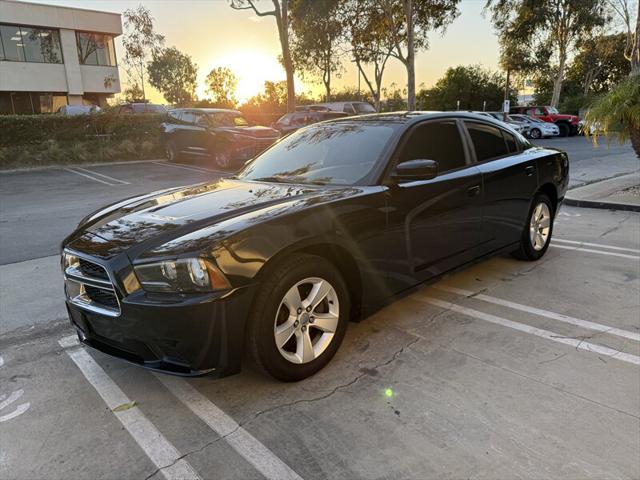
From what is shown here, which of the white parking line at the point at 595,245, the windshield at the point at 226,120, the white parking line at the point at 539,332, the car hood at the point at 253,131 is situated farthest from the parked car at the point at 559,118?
the white parking line at the point at 539,332

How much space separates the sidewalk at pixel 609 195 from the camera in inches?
309

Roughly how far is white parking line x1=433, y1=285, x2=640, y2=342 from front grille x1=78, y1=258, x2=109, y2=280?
117 inches

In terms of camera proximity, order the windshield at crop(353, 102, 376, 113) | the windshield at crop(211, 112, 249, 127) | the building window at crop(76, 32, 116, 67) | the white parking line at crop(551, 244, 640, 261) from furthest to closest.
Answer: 1. the building window at crop(76, 32, 116, 67)
2. the windshield at crop(353, 102, 376, 113)
3. the windshield at crop(211, 112, 249, 127)
4. the white parking line at crop(551, 244, 640, 261)

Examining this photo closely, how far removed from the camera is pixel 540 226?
17.1 ft

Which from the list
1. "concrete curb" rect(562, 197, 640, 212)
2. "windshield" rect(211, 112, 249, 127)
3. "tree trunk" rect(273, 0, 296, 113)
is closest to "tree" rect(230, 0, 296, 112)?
"tree trunk" rect(273, 0, 296, 113)

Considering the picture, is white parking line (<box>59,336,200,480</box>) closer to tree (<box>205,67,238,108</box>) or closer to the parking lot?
the parking lot

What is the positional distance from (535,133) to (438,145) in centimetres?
2423

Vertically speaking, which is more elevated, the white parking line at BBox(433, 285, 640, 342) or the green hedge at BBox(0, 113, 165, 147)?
the green hedge at BBox(0, 113, 165, 147)

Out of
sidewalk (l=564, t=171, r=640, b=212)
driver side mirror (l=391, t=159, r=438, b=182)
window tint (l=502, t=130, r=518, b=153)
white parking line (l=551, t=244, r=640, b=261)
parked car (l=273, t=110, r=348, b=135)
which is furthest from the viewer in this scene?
parked car (l=273, t=110, r=348, b=135)

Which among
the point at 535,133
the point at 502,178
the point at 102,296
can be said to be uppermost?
the point at 535,133

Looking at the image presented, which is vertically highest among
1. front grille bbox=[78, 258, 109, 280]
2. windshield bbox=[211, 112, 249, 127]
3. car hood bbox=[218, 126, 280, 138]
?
windshield bbox=[211, 112, 249, 127]

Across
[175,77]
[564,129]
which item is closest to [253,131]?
[564,129]

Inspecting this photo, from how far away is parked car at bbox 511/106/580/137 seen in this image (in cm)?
2595

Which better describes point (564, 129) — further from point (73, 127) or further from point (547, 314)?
point (547, 314)
